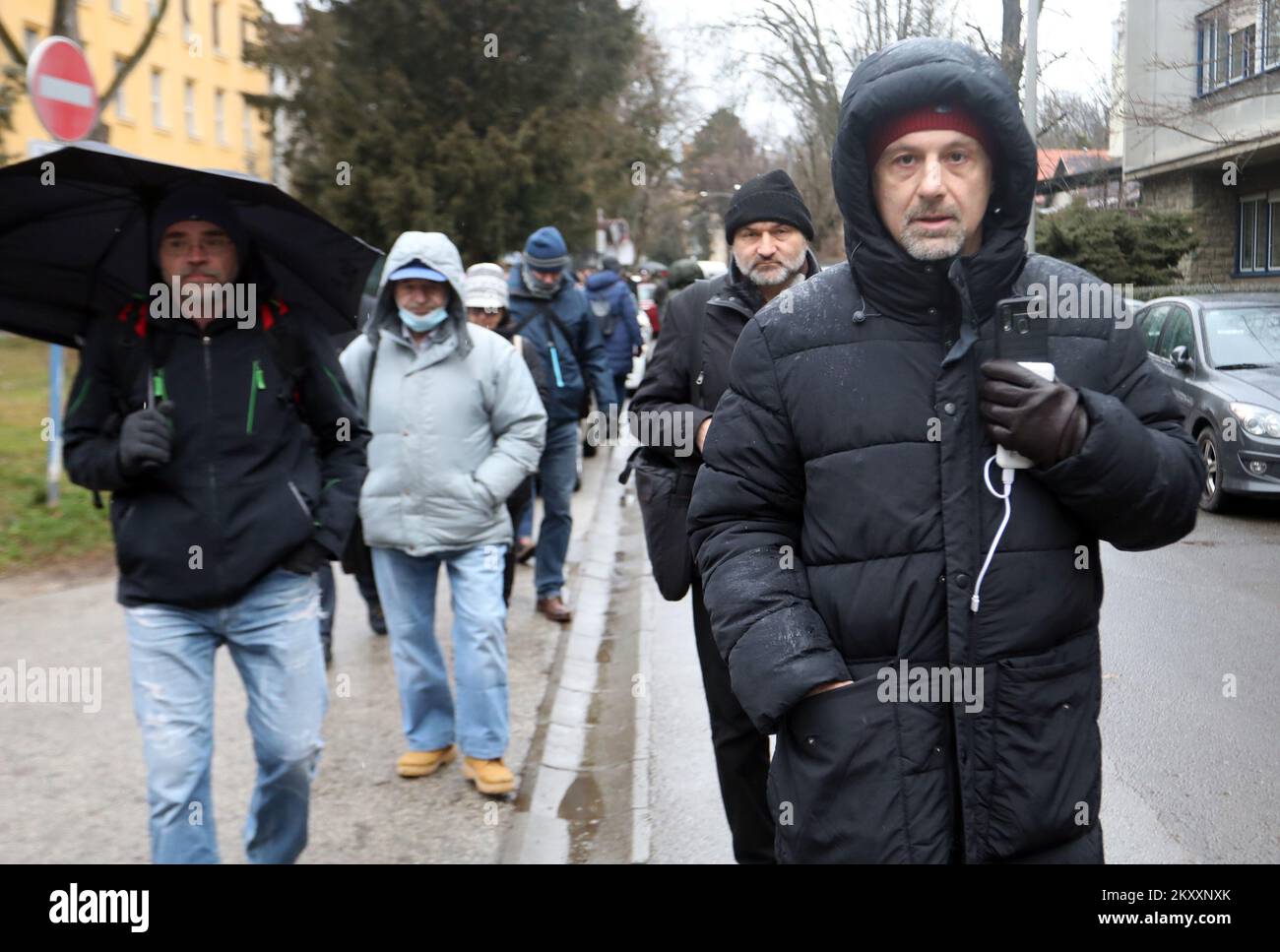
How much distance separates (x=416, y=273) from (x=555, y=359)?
317cm

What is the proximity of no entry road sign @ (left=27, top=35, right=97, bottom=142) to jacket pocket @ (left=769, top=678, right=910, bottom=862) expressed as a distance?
6103 millimetres

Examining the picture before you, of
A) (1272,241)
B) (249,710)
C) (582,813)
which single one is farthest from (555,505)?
(1272,241)

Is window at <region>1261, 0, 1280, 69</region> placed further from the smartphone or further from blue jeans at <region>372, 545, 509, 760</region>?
the smartphone

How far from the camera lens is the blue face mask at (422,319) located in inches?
200

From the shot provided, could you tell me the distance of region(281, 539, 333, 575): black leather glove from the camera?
375 centimetres

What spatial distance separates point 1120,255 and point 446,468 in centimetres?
2306

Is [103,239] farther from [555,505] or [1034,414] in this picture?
[555,505]

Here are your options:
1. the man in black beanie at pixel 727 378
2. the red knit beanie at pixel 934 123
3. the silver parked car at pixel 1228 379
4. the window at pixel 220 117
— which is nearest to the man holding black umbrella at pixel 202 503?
the man in black beanie at pixel 727 378

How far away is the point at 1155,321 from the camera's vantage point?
525 inches

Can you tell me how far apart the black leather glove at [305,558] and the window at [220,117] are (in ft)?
153

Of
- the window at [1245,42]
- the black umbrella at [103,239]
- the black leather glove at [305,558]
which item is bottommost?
the black leather glove at [305,558]

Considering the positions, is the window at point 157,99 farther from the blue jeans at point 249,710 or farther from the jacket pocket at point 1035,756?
the jacket pocket at point 1035,756
